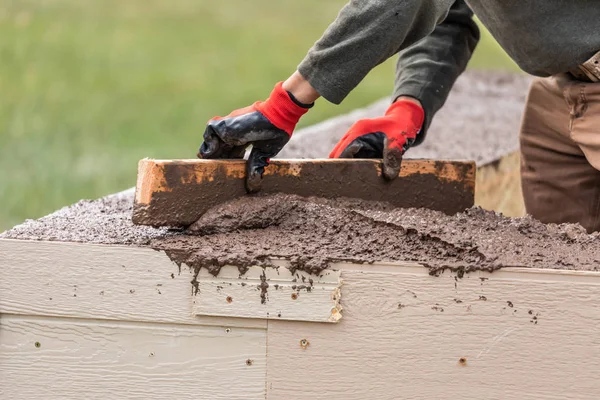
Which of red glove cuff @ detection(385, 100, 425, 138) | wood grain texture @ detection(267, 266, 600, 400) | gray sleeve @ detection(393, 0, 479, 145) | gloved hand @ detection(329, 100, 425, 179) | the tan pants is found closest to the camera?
wood grain texture @ detection(267, 266, 600, 400)

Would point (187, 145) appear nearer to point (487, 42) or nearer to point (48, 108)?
point (48, 108)

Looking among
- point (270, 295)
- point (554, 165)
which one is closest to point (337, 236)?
point (270, 295)

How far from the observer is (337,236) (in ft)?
6.62

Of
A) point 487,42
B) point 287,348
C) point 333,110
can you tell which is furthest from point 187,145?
point 487,42

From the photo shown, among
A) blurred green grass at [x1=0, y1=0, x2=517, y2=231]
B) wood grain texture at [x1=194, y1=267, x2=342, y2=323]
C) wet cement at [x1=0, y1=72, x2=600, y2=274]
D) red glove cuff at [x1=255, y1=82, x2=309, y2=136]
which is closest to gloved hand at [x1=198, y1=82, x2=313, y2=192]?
red glove cuff at [x1=255, y1=82, x2=309, y2=136]

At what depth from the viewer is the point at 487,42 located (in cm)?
1461

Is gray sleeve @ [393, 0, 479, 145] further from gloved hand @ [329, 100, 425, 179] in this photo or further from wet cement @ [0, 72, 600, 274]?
wet cement @ [0, 72, 600, 274]

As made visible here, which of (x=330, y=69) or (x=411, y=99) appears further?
(x=411, y=99)

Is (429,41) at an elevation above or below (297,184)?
above

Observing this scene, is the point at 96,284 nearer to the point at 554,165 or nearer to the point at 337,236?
the point at 337,236

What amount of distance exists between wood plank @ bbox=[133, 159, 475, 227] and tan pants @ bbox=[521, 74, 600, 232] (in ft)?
1.58

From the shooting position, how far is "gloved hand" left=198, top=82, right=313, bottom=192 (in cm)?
207

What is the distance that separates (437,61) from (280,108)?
33.3 inches

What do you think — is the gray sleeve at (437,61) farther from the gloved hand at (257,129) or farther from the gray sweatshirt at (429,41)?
the gloved hand at (257,129)
